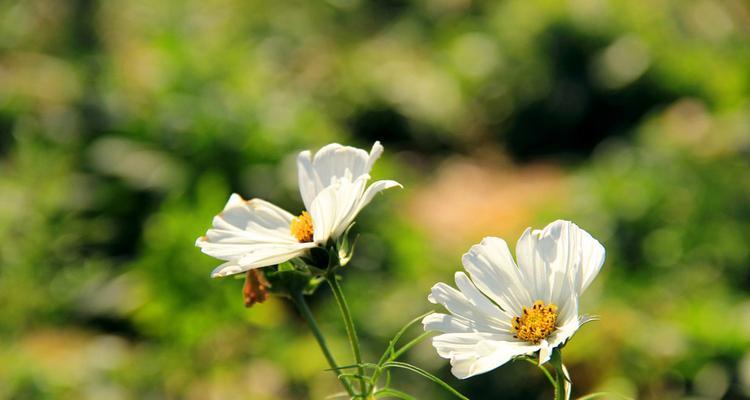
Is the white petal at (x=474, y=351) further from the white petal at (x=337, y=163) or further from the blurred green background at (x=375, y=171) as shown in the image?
the blurred green background at (x=375, y=171)

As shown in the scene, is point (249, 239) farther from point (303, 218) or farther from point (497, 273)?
point (497, 273)

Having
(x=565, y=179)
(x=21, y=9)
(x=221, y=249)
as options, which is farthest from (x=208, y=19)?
(x=221, y=249)

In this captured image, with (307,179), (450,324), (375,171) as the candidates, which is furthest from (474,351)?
(375,171)

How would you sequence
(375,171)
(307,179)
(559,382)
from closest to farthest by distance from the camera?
(559,382) → (307,179) → (375,171)

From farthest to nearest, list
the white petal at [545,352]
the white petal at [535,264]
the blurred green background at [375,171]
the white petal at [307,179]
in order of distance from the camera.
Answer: the blurred green background at [375,171], the white petal at [307,179], the white petal at [535,264], the white petal at [545,352]

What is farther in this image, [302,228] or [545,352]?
[302,228]

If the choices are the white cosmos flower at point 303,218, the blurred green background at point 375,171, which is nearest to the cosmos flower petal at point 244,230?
the white cosmos flower at point 303,218

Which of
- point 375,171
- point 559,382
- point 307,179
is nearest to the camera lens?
point 559,382
